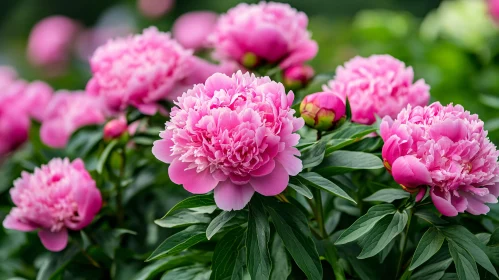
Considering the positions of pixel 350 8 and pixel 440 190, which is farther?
pixel 350 8

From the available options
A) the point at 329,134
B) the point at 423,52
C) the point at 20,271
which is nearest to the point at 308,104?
the point at 329,134

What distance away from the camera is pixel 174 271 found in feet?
3.22

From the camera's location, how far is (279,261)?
0.89 meters

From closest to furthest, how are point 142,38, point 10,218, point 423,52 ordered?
point 10,218, point 142,38, point 423,52

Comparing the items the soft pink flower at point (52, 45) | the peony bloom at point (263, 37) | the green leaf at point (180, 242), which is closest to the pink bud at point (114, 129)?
the peony bloom at point (263, 37)

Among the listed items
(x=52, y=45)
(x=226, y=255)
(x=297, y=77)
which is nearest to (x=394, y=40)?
(x=297, y=77)

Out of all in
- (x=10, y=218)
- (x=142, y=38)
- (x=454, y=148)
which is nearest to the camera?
(x=454, y=148)

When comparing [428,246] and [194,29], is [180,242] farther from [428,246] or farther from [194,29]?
[194,29]

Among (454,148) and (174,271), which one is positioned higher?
(454,148)

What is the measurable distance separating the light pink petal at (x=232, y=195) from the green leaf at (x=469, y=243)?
0.85 ft

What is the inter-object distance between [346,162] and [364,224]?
104 millimetres

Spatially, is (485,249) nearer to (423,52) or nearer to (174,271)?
(174,271)

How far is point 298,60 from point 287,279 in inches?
18.9

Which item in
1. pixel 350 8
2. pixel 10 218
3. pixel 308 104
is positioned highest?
pixel 308 104
